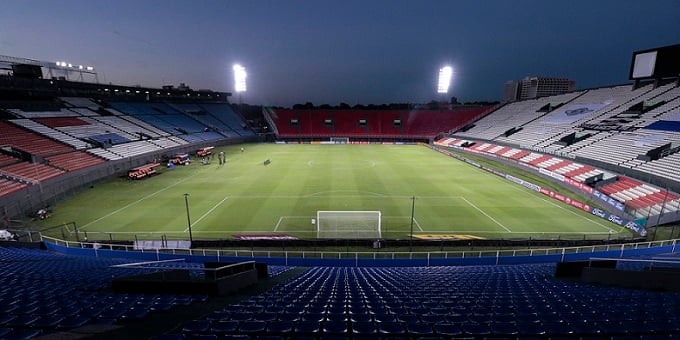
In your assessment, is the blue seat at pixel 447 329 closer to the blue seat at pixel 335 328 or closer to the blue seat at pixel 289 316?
the blue seat at pixel 335 328

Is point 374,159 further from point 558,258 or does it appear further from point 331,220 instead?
point 558,258

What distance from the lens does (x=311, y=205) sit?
29.3 meters

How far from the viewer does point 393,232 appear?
23703 mm

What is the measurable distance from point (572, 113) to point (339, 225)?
181 ft

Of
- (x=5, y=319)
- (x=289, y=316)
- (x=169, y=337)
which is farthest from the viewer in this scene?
(x=289, y=316)

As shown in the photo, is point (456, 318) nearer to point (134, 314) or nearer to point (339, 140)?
point (134, 314)

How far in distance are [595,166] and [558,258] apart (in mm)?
24742

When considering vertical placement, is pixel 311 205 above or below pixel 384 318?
below

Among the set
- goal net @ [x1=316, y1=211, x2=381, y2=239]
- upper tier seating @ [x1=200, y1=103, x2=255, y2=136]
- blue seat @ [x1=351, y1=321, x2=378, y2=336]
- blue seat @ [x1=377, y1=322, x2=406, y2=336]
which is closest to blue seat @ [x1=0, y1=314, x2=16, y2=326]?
blue seat @ [x1=351, y1=321, x2=378, y2=336]

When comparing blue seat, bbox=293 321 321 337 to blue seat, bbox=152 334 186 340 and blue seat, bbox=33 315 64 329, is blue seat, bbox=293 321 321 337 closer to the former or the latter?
blue seat, bbox=152 334 186 340

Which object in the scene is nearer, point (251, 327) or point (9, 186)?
point (251, 327)

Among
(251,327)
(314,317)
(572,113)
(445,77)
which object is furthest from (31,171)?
(445,77)

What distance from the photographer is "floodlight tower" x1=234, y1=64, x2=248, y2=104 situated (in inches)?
3536

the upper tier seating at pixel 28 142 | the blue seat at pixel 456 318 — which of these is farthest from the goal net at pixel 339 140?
the blue seat at pixel 456 318
